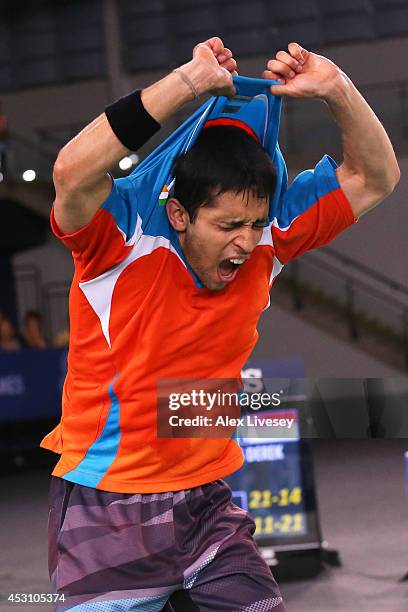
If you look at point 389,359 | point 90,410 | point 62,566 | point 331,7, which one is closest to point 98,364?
point 90,410

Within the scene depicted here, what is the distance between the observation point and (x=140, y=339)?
95.5 inches

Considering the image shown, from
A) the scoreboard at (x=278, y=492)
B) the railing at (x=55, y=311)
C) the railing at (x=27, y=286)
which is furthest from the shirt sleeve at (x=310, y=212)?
the railing at (x=27, y=286)

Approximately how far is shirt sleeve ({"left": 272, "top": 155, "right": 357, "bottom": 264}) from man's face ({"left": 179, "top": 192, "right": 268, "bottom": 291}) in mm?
162

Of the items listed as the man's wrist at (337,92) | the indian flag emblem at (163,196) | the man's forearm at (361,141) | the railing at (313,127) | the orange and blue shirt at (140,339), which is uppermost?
the railing at (313,127)

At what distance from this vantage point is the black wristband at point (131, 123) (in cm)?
225

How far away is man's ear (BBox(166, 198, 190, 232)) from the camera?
8.02 ft

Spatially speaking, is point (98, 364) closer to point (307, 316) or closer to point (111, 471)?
point (111, 471)

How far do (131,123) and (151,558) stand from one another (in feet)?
3.02

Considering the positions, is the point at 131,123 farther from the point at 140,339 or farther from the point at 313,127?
the point at 313,127

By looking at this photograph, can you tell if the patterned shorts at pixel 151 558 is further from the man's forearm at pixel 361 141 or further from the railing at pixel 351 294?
the railing at pixel 351 294

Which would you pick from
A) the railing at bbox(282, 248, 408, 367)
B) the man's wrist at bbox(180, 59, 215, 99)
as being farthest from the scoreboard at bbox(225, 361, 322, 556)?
the railing at bbox(282, 248, 408, 367)

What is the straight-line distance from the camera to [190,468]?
→ 8.16ft

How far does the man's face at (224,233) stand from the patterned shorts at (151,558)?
19.7 inches

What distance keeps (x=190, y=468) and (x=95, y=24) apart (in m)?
14.8
